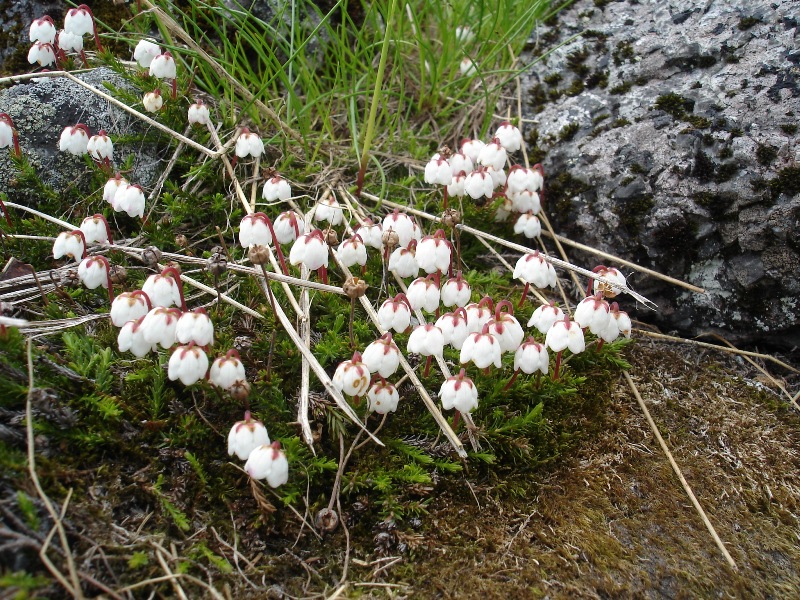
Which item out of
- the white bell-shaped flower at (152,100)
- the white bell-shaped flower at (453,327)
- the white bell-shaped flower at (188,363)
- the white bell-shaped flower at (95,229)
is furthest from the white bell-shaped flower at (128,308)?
Result: the white bell-shaped flower at (152,100)

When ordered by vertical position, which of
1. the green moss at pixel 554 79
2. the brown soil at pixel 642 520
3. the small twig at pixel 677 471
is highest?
the green moss at pixel 554 79

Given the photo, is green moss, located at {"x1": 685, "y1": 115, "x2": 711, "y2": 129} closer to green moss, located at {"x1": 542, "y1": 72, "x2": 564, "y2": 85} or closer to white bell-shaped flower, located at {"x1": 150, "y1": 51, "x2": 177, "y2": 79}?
green moss, located at {"x1": 542, "y1": 72, "x2": 564, "y2": 85}

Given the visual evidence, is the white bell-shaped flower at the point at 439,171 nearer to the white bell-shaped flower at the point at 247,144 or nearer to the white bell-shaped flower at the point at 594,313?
the white bell-shaped flower at the point at 247,144

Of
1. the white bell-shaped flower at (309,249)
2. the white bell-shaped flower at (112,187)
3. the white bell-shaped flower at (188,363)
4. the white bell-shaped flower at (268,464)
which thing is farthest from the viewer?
the white bell-shaped flower at (112,187)

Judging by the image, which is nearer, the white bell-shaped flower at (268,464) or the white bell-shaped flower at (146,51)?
the white bell-shaped flower at (268,464)

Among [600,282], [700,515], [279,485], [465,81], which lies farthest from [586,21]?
[279,485]

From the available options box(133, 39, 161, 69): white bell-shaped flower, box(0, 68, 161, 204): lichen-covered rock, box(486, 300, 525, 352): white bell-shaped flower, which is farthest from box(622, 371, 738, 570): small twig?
box(133, 39, 161, 69): white bell-shaped flower
